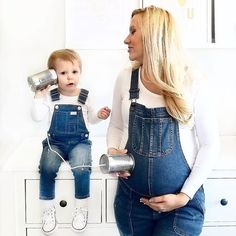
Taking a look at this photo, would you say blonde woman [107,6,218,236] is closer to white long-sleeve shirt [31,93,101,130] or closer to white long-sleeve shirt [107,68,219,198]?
white long-sleeve shirt [107,68,219,198]

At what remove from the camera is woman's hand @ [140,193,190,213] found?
1.24m

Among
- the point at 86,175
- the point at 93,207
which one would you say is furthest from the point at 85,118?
the point at 93,207

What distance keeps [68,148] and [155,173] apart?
46 cm

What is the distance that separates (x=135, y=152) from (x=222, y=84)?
91cm

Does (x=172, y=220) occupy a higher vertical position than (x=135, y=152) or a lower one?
lower

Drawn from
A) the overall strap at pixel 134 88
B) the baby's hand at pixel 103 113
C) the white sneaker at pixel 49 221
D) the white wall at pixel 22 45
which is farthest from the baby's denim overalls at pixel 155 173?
the white wall at pixel 22 45

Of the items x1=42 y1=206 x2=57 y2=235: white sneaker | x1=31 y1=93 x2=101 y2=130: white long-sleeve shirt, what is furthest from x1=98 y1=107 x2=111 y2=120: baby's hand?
x1=42 y1=206 x2=57 y2=235: white sneaker

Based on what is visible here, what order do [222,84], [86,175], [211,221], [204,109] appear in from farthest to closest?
1. [222,84]
2. [211,221]
3. [86,175]
4. [204,109]

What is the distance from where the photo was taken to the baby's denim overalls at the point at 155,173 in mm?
1257

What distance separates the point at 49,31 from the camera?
194cm

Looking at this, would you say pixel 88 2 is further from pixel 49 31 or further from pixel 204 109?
pixel 204 109

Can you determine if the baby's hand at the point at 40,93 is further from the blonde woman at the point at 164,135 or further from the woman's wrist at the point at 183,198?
the woman's wrist at the point at 183,198

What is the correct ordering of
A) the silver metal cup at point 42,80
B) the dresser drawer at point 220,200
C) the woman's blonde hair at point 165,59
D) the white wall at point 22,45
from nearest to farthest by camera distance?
the woman's blonde hair at point 165,59, the silver metal cup at point 42,80, the dresser drawer at point 220,200, the white wall at point 22,45

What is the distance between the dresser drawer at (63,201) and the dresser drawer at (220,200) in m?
0.40
